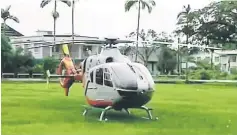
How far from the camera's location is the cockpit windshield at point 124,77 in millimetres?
5648

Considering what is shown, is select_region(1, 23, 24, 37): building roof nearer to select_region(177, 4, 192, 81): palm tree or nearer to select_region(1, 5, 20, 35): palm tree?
select_region(1, 5, 20, 35): palm tree

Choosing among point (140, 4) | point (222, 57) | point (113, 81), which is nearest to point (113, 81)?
point (113, 81)

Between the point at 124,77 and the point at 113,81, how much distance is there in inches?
5.2

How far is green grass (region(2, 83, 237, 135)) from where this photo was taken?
5.59 m

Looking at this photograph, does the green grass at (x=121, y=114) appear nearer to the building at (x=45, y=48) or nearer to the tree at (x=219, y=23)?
the building at (x=45, y=48)

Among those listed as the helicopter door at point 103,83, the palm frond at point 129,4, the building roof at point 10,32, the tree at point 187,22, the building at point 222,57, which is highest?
the palm frond at point 129,4

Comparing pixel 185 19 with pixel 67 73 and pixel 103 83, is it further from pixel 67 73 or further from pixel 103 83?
pixel 67 73

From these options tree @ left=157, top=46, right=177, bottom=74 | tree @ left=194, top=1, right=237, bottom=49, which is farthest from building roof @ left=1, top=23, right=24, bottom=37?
tree @ left=194, top=1, right=237, bottom=49

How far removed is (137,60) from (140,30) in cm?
38

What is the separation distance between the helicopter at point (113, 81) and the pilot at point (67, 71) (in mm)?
66

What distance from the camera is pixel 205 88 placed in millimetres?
6441

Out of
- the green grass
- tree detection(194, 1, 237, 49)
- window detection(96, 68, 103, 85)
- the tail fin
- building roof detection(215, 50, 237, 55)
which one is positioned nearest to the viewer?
the green grass

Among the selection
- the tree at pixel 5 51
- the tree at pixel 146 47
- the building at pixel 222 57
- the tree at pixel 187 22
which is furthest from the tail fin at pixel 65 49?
the building at pixel 222 57

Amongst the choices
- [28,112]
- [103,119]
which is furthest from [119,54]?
[28,112]
